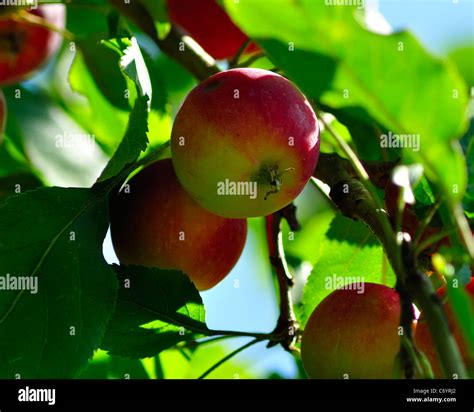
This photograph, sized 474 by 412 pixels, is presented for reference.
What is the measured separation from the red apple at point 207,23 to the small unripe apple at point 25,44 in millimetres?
283

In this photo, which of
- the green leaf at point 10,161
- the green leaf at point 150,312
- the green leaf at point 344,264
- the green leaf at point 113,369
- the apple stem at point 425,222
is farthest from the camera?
the green leaf at point 10,161

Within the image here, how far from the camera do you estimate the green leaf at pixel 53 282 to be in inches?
49.2

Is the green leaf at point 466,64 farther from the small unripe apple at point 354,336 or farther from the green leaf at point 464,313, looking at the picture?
the green leaf at point 464,313

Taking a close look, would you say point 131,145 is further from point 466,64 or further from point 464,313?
point 466,64

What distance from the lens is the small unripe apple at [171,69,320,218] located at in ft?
4.03

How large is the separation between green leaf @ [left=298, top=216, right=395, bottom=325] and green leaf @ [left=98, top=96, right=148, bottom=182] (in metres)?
0.53

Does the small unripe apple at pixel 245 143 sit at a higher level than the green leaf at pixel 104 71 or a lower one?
lower

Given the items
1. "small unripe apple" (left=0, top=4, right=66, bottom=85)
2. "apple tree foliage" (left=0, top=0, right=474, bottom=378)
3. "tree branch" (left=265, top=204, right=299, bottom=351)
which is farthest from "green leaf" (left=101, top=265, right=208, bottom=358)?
"small unripe apple" (left=0, top=4, right=66, bottom=85)

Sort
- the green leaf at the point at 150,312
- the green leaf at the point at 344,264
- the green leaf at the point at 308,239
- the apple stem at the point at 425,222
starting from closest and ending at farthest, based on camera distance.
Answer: the apple stem at the point at 425,222 < the green leaf at the point at 150,312 < the green leaf at the point at 344,264 < the green leaf at the point at 308,239

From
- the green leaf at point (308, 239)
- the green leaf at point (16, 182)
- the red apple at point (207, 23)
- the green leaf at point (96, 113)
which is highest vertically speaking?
the red apple at point (207, 23)

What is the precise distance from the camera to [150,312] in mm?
1411

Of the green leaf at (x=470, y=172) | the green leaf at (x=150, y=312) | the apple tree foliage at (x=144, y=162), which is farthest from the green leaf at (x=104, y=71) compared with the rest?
the green leaf at (x=470, y=172)

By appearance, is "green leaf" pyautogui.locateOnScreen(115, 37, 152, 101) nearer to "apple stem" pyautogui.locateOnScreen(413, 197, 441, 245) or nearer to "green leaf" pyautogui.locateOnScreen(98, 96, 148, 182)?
"green leaf" pyautogui.locateOnScreen(98, 96, 148, 182)

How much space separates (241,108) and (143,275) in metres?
0.31
